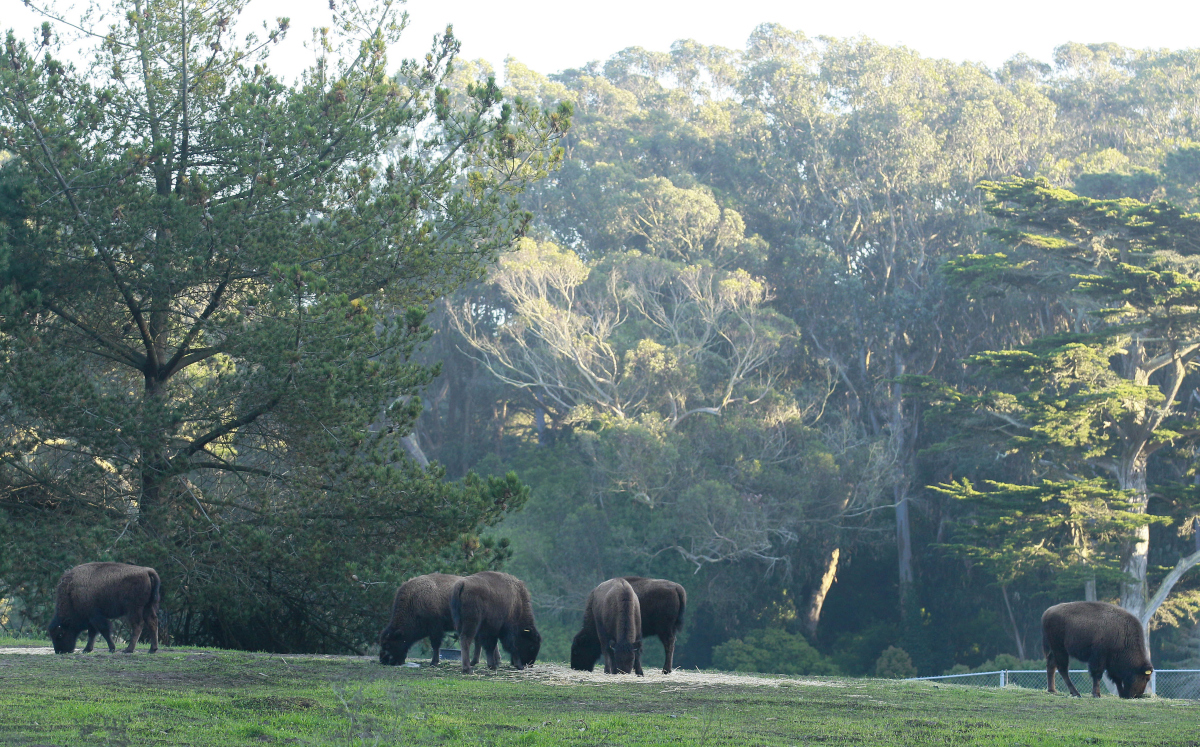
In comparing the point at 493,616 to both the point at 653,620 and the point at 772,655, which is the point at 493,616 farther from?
the point at 772,655

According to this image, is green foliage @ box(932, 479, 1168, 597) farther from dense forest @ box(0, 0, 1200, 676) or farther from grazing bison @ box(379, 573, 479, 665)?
grazing bison @ box(379, 573, 479, 665)

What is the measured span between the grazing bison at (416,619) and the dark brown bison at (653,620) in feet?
4.96

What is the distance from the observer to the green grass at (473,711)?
6891 millimetres

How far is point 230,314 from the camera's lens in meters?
16.2

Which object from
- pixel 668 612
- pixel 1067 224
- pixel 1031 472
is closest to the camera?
pixel 668 612

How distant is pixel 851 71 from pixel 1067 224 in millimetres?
19488

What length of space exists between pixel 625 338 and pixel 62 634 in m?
30.8

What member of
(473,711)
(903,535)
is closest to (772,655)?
(903,535)

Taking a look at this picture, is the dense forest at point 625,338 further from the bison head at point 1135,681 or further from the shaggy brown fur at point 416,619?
the bison head at point 1135,681

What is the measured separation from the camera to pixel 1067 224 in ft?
105

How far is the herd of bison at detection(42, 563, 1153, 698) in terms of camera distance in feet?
37.3

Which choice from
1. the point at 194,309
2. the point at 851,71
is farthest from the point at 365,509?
the point at 851,71

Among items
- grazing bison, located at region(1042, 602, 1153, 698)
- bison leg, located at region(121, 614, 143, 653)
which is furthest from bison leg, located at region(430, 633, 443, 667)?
grazing bison, located at region(1042, 602, 1153, 698)

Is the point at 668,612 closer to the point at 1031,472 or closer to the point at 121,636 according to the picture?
the point at 121,636
